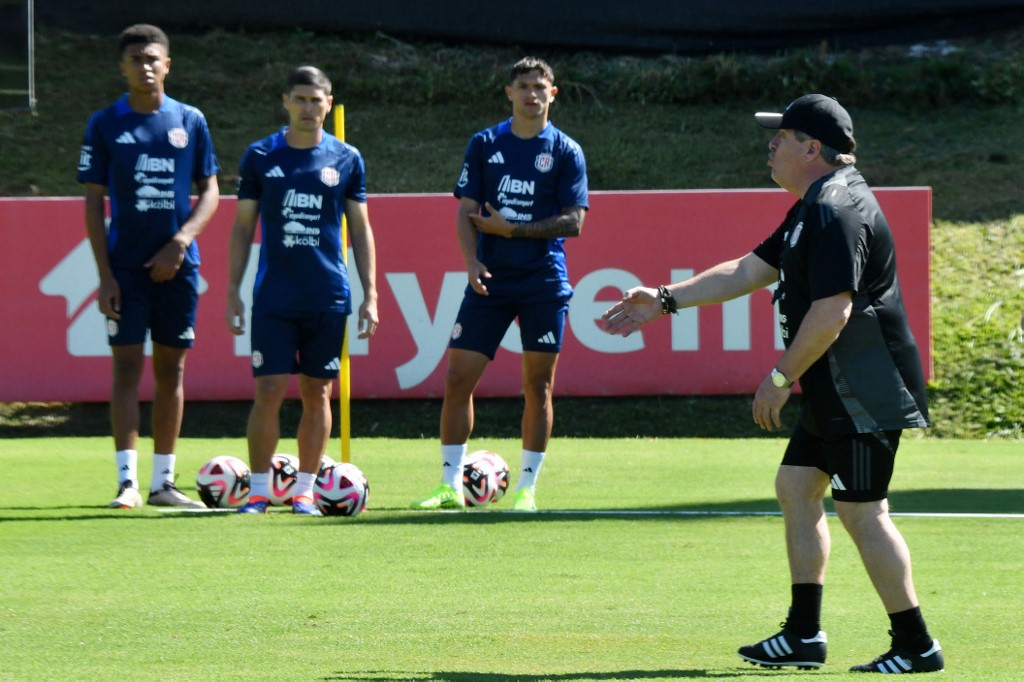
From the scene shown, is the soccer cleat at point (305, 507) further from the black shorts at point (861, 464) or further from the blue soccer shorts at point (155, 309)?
the black shorts at point (861, 464)

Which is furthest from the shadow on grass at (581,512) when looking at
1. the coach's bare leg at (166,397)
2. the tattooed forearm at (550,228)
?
the tattooed forearm at (550,228)

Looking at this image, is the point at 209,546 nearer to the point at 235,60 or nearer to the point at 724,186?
the point at 724,186

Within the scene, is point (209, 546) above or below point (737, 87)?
below

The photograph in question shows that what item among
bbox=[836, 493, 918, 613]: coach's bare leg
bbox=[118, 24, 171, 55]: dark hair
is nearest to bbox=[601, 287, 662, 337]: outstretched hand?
bbox=[836, 493, 918, 613]: coach's bare leg

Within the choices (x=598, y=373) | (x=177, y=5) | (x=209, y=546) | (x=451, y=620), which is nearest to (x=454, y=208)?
(x=598, y=373)

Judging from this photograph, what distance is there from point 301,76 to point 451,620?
3.67 metres

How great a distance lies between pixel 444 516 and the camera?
855cm

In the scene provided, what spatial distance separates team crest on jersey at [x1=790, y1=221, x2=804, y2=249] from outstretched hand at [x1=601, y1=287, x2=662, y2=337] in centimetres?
63

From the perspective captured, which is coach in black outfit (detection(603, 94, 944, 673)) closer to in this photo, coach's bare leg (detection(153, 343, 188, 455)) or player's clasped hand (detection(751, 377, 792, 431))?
player's clasped hand (detection(751, 377, 792, 431))

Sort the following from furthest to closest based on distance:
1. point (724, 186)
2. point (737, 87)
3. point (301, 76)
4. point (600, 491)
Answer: point (737, 87) < point (724, 186) < point (600, 491) < point (301, 76)

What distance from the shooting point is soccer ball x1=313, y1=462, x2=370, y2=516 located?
844 centimetres

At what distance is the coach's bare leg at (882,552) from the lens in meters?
4.93

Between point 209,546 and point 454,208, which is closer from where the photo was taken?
point 209,546

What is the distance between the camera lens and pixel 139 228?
8828 millimetres
